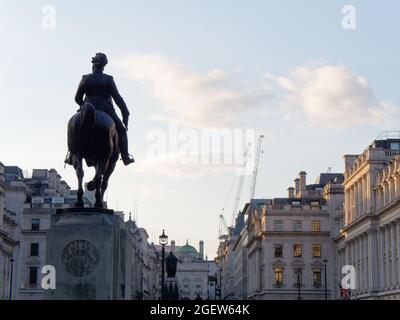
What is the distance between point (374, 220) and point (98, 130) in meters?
82.5

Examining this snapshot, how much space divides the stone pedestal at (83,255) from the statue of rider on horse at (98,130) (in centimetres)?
113

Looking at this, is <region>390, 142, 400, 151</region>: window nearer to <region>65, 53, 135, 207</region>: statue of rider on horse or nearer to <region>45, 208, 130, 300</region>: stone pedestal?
<region>65, 53, 135, 207</region>: statue of rider on horse

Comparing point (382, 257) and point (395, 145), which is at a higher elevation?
point (395, 145)

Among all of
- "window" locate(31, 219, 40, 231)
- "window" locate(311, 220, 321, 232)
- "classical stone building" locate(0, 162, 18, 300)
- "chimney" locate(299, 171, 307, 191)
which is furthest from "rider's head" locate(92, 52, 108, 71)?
"chimney" locate(299, 171, 307, 191)

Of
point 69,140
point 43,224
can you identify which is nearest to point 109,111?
point 69,140

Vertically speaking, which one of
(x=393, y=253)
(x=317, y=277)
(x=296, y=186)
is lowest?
(x=317, y=277)

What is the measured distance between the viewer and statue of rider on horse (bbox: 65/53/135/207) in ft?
64.6

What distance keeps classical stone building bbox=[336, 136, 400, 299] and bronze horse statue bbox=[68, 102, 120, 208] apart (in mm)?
67849

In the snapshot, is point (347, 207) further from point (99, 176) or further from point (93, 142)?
point (93, 142)

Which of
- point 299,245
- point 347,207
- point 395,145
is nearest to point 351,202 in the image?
point 347,207

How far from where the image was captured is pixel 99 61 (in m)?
20.6

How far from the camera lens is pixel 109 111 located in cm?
2039

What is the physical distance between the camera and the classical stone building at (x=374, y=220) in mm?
89188
